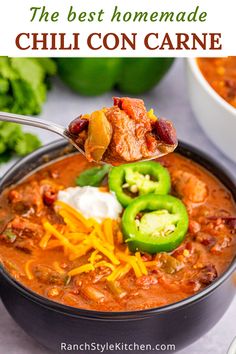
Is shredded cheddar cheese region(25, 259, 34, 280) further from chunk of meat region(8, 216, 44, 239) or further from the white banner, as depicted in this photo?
the white banner

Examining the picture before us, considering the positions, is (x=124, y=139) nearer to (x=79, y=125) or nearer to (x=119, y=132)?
(x=119, y=132)

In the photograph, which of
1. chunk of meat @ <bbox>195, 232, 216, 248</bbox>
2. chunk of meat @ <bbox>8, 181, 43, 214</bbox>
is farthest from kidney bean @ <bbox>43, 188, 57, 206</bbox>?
chunk of meat @ <bbox>195, 232, 216, 248</bbox>

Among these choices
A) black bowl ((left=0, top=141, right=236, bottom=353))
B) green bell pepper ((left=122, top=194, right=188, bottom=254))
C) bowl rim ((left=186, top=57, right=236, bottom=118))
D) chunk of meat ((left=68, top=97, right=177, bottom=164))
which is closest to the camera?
black bowl ((left=0, top=141, right=236, bottom=353))

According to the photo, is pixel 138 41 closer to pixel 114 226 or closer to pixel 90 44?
pixel 90 44

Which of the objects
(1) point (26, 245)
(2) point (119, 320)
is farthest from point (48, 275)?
(2) point (119, 320)

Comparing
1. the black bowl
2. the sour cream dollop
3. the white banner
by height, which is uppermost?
the white banner

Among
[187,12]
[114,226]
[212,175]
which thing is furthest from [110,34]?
[114,226]
